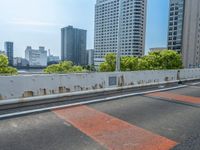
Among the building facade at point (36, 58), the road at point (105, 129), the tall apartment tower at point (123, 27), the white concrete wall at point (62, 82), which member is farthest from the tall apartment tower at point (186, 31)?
the road at point (105, 129)

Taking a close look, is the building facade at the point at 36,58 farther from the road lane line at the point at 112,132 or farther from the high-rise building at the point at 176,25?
the road lane line at the point at 112,132

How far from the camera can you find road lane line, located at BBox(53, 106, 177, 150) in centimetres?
434

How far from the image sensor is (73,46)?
550ft

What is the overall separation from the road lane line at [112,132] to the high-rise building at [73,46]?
512ft

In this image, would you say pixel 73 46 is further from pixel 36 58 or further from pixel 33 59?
pixel 33 59

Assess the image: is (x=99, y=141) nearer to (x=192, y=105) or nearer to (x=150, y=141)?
(x=150, y=141)

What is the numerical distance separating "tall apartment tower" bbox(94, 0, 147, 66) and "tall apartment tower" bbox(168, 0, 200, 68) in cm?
1701

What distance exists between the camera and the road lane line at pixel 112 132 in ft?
14.2

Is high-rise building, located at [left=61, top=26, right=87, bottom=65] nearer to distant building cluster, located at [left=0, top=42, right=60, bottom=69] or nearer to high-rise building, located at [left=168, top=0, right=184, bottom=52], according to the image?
distant building cluster, located at [left=0, top=42, right=60, bottom=69]

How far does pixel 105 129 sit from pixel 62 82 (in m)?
3.71

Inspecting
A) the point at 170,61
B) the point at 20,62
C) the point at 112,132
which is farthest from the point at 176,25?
the point at 112,132

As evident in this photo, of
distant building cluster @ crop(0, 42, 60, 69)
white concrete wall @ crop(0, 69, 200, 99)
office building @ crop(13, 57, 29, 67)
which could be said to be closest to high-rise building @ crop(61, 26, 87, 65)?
distant building cluster @ crop(0, 42, 60, 69)

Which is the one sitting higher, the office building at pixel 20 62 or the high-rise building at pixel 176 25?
the high-rise building at pixel 176 25

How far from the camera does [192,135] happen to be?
4965mm
